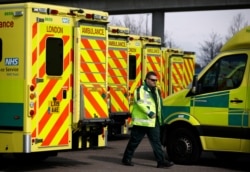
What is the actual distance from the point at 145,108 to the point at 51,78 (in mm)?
1991

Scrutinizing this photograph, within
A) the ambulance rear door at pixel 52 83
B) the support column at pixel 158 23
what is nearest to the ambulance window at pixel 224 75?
the ambulance rear door at pixel 52 83

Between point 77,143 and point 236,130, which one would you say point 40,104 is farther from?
point 236,130

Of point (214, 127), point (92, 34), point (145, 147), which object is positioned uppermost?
point (92, 34)

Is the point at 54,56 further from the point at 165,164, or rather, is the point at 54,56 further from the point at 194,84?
the point at 165,164

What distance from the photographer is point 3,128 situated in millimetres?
10297

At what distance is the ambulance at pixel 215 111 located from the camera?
11094mm

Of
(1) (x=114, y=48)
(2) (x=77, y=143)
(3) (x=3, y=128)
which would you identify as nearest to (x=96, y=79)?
(2) (x=77, y=143)

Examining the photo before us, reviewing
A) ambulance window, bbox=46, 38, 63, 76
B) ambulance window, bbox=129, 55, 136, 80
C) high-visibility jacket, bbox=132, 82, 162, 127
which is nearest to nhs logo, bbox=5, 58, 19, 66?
ambulance window, bbox=46, 38, 63, 76

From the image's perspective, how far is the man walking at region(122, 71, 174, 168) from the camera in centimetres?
1134

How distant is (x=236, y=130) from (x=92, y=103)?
2.79m

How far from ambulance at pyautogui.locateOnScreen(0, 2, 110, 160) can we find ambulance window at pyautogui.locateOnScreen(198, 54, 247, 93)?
2.05 meters

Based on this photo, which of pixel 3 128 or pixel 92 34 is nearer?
pixel 3 128

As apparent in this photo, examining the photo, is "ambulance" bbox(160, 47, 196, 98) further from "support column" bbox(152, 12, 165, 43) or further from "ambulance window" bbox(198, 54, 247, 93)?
"support column" bbox(152, 12, 165, 43)

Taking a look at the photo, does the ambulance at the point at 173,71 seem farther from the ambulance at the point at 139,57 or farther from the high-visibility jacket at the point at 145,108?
the high-visibility jacket at the point at 145,108
